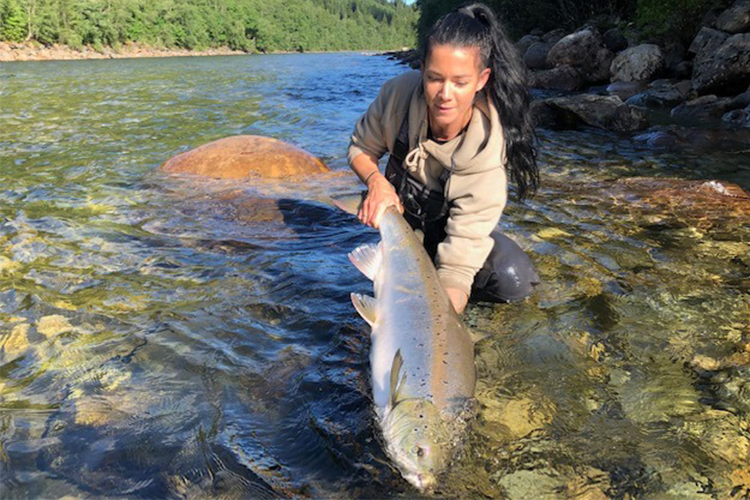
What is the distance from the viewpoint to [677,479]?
2289 millimetres

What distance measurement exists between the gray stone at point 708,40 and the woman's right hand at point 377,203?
13.8 meters

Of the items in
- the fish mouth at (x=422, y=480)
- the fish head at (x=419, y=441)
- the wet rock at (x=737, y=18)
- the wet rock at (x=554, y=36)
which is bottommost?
the fish mouth at (x=422, y=480)

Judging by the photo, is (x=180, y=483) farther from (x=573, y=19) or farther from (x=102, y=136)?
(x=573, y=19)

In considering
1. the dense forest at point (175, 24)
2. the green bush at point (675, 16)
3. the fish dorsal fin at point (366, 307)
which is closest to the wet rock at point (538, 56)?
the green bush at point (675, 16)

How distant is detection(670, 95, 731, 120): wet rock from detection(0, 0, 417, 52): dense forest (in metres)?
64.2

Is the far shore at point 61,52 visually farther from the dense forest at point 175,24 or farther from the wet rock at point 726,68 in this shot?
the wet rock at point 726,68

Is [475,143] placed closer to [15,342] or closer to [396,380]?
[396,380]

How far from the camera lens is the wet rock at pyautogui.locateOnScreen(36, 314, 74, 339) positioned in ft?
10.9

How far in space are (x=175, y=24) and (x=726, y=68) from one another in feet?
296

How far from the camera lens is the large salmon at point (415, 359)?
2084mm

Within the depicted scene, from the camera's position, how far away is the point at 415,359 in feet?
7.76

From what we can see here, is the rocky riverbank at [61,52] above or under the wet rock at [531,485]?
under

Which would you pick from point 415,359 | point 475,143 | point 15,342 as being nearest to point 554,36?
point 475,143

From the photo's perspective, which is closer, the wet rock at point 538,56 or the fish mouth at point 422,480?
the fish mouth at point 422,480
